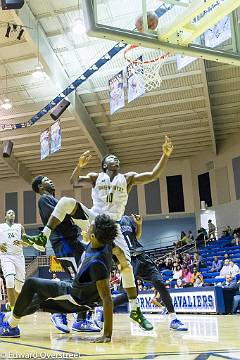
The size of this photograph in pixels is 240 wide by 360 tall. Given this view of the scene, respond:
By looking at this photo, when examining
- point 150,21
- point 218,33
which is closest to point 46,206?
point 150,21

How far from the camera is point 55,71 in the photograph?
1627 cm

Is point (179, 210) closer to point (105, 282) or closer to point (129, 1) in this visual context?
point (129, 1)

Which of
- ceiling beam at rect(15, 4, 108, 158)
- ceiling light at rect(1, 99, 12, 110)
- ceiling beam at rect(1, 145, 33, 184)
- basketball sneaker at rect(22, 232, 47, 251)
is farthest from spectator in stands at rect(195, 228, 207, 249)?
basketball sneaker at rect(22, 232, 47, 251)

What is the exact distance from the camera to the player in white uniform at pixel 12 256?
609cm

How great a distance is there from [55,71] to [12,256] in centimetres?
1116

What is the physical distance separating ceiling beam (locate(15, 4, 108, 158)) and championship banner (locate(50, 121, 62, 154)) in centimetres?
141

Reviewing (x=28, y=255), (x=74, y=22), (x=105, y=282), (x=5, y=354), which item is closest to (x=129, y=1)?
(x=74, y=22)

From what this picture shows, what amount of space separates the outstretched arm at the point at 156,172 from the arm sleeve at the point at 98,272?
47.9 inches

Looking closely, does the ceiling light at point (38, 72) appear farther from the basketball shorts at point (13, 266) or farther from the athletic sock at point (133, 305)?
the athletic sock at point (133, 305)

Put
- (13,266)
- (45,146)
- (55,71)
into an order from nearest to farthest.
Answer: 1. (13,266)
2. (55,71)
3. (45,146)

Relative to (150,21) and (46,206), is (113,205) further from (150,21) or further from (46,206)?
(150,21)

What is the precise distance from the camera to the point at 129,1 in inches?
515

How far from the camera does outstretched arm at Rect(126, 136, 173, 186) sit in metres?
4.64

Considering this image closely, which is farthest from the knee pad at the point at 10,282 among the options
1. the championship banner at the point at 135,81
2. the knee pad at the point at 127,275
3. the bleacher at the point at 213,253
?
the bleacher at the point at 213,253
